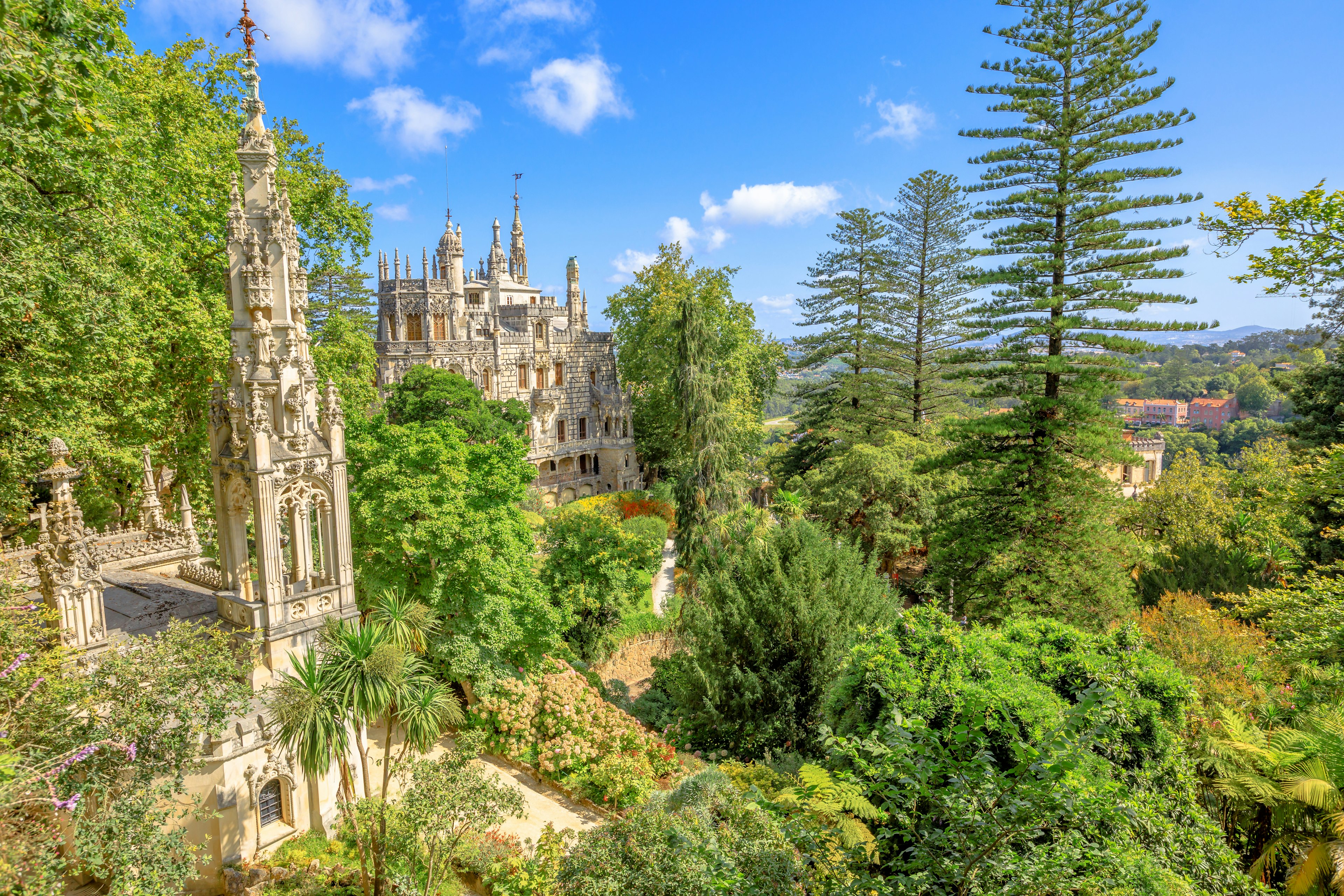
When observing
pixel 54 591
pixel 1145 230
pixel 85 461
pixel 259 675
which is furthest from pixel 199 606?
pixel 1145 230

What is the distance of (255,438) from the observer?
29.8ft

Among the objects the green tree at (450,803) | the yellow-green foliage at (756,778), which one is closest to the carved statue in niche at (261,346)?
the green tree at (450,803)

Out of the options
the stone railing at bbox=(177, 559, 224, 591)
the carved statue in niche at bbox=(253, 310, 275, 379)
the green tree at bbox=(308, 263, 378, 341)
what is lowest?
the stone railing at bbox=(177, 559, 224, 591)

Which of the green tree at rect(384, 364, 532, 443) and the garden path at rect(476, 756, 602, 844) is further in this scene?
the green tree at rect(384, 364, 532, 443)

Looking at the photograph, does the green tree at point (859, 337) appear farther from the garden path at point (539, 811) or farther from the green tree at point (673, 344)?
the garden path at point (539, 811)

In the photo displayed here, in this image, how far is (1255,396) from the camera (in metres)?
52.5

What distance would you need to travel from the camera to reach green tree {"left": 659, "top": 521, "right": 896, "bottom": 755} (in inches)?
460

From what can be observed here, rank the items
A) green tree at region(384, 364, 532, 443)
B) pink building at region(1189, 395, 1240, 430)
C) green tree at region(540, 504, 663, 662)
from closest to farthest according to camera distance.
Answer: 1. green tree at region(540, 504, 663, 662)
2. green tree at region(384, 364, 532, 443)
3. pink building at region(1189, 395, 1240, 430)

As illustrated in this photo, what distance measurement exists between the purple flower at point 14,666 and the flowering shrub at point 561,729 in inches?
302

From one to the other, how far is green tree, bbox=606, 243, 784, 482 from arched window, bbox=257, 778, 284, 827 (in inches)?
701

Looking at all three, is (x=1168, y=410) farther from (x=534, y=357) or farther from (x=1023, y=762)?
(x=1023, y=762)

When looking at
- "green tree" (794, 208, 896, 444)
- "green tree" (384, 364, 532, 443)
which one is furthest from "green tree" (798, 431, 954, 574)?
"green tree" (384, 364, 532, 443)

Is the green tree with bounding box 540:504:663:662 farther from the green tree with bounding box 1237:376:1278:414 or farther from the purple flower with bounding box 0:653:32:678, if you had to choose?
the green tree with bounding box 1237:376:1278:414

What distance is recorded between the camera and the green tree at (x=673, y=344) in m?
28.3
